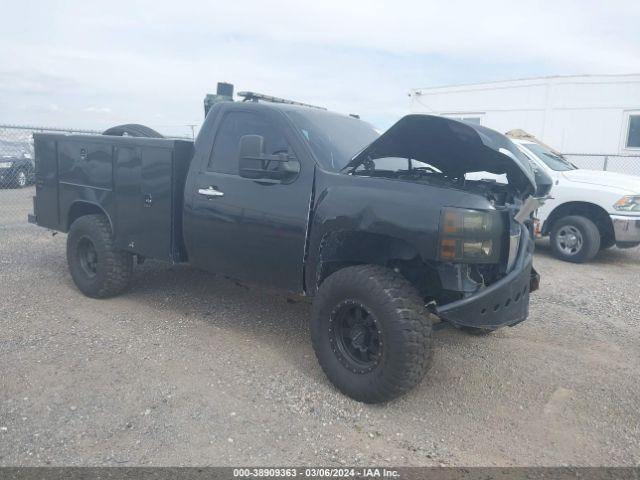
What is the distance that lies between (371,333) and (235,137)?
1.99 meters

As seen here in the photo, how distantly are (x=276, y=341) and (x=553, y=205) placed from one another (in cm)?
545

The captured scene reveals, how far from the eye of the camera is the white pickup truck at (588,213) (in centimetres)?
751

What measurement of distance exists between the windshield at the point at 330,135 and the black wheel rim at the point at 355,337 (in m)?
1.05

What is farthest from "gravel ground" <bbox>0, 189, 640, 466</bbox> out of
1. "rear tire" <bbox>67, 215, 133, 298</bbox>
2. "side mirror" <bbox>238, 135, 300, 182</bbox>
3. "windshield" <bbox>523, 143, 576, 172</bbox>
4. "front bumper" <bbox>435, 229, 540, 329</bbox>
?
"windshield" <bbox>523, 143, 576, 172</bbox>

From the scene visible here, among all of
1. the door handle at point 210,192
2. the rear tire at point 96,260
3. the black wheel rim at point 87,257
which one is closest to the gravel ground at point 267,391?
the rear tire at point 96,260

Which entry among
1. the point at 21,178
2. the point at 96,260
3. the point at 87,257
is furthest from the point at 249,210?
the point at 21,178

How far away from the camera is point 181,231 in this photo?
4664 mm

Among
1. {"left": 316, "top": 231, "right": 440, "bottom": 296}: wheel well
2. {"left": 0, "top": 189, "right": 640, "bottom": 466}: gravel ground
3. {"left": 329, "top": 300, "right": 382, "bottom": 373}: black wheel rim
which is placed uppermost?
{"left": 316, "top": 231, "right": 440, "bottom": 296}: wheel well

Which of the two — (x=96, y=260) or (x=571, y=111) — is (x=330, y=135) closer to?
(x=96, y=260)

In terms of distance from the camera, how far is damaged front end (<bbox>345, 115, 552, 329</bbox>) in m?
3.18

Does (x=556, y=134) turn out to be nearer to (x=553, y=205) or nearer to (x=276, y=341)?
(x=553, y=205)

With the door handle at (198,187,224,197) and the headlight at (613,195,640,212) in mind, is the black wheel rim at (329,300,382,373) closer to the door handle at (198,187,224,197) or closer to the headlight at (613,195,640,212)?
the door handle at (198,187,224,197)

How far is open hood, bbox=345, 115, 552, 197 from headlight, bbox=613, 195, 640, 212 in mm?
4145

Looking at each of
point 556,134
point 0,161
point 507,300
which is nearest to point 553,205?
point 507,300
